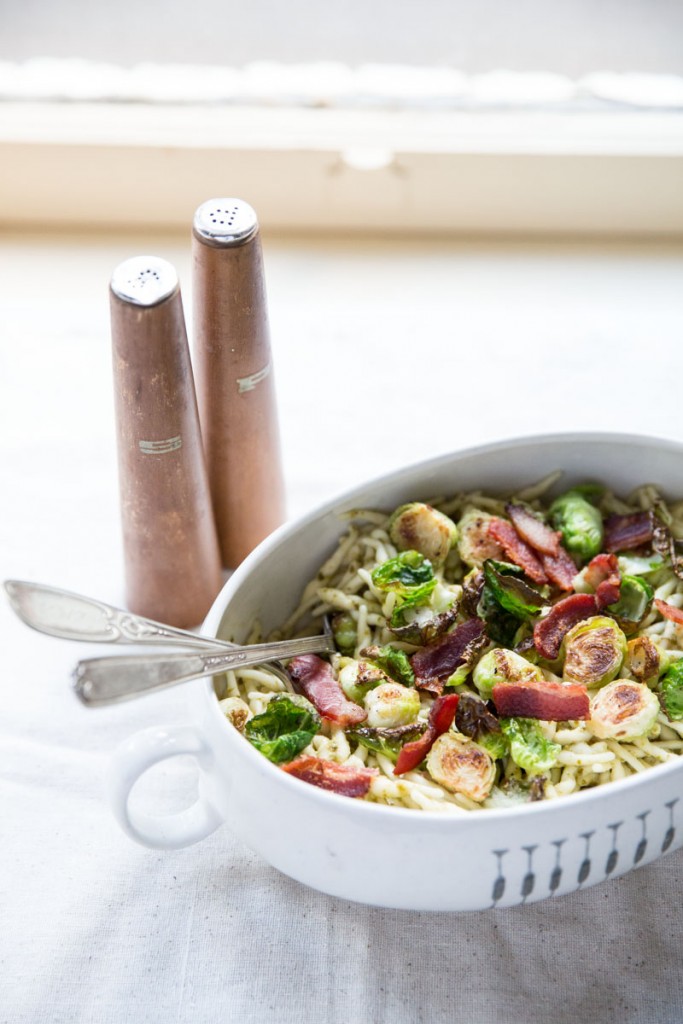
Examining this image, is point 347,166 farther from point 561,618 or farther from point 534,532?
point 561,618

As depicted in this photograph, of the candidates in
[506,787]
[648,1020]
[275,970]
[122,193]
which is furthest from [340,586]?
[122,193]

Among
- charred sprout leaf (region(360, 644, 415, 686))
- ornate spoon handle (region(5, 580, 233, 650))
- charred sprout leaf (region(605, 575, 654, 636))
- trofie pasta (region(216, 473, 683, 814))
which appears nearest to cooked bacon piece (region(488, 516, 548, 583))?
trofie pasta (region(216, 473, 683, 814))

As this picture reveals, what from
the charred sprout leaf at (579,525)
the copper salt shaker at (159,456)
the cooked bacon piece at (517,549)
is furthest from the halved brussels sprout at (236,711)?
the charred sprout leaf at (579,525)

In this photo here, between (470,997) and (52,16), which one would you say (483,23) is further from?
(470,997)

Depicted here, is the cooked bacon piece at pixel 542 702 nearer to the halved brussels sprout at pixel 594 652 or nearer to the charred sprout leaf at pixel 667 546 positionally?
the halved brussels sprout at pixel 594 652

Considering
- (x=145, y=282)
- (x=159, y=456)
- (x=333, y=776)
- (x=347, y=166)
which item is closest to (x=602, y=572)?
(x=333, y=776)

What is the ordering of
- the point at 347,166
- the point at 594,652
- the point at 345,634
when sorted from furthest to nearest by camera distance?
the point at 347,166 → the point at 345,634 → the point at 594,652

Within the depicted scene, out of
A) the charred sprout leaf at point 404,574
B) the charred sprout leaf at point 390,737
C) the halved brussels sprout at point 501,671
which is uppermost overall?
the charred sprout leaf at point 404,574
